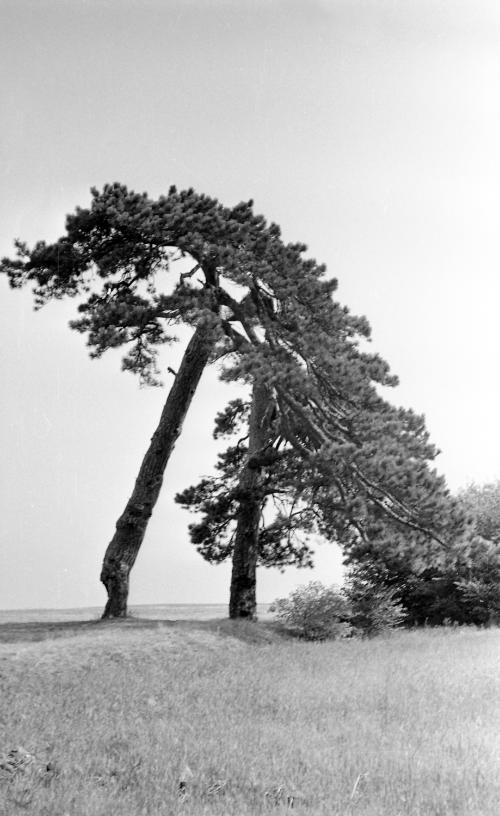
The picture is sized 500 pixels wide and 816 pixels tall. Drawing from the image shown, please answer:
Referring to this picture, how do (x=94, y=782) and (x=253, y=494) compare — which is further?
(x=253, y=494)

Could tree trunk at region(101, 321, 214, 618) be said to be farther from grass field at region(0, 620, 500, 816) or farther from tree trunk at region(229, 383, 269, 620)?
grass field at region(0, 620, 500, 816)

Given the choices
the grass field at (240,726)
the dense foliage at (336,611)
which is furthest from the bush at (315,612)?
the grass field at (240,726)

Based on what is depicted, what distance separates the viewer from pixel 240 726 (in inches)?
393

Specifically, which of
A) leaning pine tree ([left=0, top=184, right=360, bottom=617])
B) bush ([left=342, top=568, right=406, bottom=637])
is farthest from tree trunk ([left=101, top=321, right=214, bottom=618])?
bush ([left=342, top=568, right=406, bottom=637])

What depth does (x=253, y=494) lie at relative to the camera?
23.3 meters

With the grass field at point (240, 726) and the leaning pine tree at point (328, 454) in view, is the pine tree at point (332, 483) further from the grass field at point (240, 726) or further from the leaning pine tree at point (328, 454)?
the grass field at point (240, 726)

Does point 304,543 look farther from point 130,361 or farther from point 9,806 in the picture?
point 9,806

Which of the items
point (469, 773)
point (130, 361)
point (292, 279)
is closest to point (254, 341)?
point (292, 279)

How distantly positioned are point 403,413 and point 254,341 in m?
4.38

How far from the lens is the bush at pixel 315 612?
21.8 m

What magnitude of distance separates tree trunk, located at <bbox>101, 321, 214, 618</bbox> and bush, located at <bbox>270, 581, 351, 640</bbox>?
4.33 meters

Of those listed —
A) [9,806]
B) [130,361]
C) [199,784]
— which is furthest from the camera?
[130,361]

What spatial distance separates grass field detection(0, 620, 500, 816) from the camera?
7.38 meters

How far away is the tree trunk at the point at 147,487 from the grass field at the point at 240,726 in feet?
9.43
